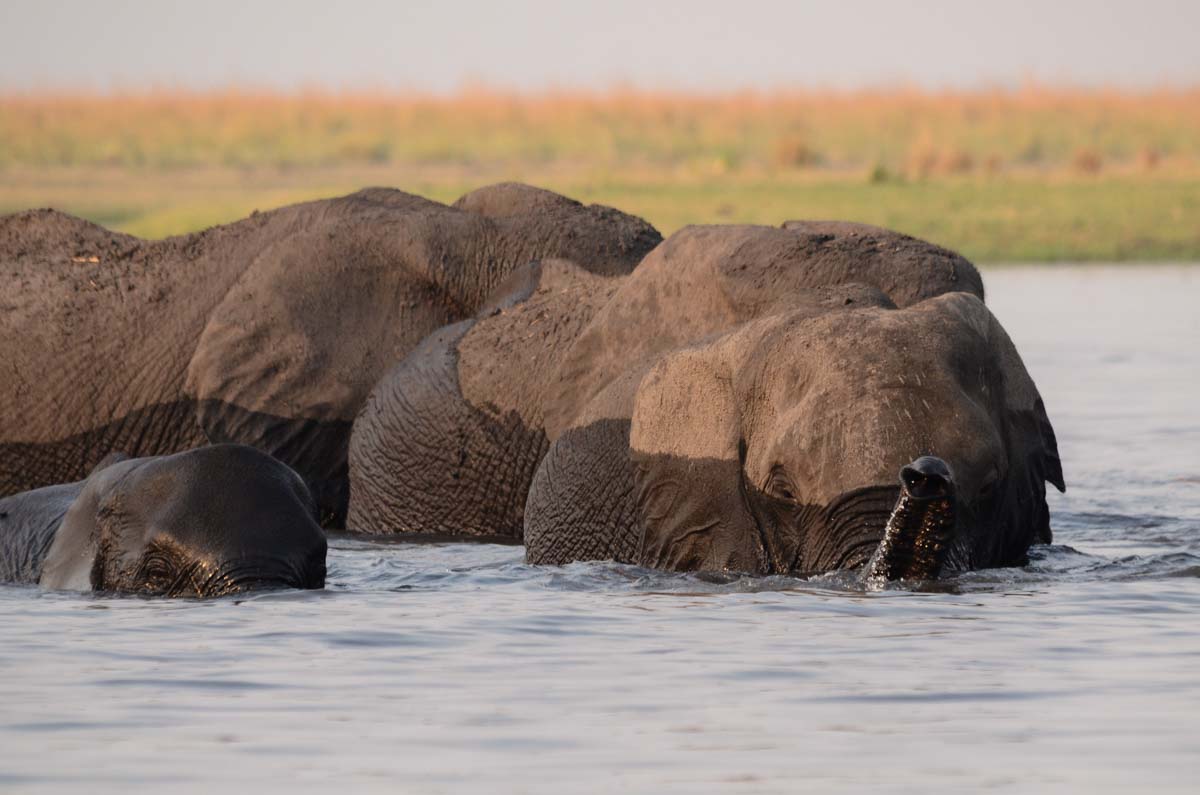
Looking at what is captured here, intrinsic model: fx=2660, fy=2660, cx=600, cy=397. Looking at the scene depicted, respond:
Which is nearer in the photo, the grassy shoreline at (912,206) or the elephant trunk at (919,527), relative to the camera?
the elephant trunk at (919,527)

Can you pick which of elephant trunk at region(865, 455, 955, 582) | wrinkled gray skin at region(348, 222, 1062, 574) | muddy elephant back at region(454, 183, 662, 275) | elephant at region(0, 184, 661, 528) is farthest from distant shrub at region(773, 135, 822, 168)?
elephant trunk at region(865, 455, 955, 582)

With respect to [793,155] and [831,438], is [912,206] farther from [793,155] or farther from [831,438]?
[831,438]

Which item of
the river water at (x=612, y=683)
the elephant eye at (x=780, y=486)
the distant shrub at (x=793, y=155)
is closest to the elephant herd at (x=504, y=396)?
the elephant eye at (x=780, y=486)

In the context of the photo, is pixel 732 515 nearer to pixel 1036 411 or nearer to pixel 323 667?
pixel 1036 411

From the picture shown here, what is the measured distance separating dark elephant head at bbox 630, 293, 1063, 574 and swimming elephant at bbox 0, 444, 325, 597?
4.10ft

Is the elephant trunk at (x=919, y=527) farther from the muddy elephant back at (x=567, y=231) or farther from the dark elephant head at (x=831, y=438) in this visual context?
the muddy elephant back at (x=567, y=231)

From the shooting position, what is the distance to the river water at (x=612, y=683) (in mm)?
5922

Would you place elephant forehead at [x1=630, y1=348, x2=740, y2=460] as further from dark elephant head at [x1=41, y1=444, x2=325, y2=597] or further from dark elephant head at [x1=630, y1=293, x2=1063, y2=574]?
dark elephant head at [x1=41, y1=444, x2=325, y2=597]

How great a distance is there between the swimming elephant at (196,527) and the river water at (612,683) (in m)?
0.10

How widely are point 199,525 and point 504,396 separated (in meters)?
2.80

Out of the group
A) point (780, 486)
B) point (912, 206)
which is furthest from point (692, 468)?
point (912, 206)

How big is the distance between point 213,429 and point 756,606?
431 centimetres

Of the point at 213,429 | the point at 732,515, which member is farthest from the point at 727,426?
the point at 213,429

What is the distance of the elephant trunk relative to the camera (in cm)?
736
